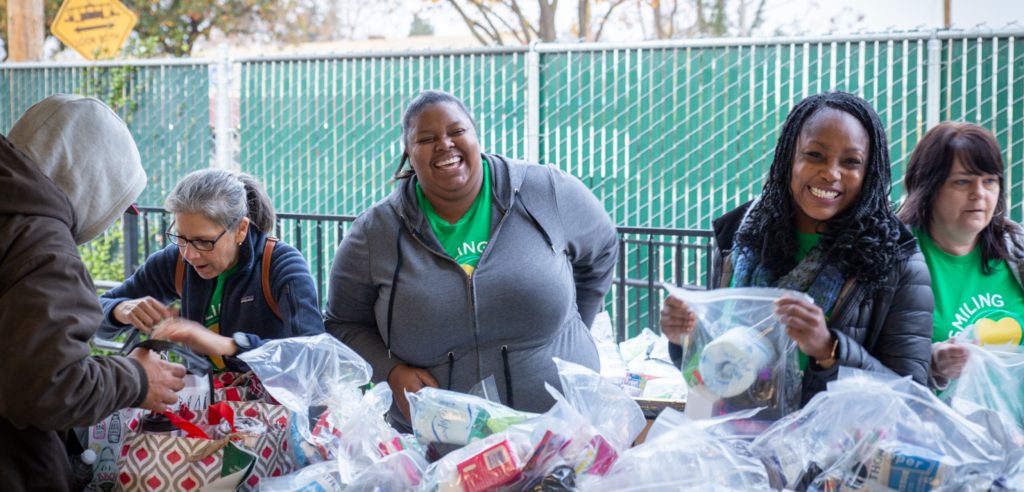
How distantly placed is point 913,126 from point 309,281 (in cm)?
474

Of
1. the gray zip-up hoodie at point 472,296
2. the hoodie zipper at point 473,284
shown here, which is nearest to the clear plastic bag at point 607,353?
the gray zip-up hoodie at point 472,296

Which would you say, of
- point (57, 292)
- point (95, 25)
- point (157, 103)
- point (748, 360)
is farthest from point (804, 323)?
point (95, 25)

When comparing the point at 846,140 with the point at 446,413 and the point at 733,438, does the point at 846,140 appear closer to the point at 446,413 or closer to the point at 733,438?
the point at 733,438

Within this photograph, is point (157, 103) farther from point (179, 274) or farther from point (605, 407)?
point (605, 407)

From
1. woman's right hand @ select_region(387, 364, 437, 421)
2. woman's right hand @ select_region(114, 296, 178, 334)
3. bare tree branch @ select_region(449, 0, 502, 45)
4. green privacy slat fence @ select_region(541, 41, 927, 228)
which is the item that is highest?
bare tree branch @ select_region(449, 0, 502, 45)

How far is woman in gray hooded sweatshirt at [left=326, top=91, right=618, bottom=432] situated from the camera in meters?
2.60

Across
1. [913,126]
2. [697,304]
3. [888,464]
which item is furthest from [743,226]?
[913,126]

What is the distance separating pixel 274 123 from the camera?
848cm

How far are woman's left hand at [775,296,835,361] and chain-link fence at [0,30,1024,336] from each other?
115 inches

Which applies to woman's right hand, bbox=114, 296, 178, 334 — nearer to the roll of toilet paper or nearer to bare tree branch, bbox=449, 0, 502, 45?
the roll of toilet paper

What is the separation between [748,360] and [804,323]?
142 millimetres

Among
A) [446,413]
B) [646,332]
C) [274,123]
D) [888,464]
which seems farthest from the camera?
[274,123]

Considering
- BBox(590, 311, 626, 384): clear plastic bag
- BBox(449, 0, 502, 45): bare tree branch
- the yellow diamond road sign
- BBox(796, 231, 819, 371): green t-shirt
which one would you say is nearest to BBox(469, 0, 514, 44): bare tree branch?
BBox(449, 0, 502, 45): bare tree branch

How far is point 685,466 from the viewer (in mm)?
1764
